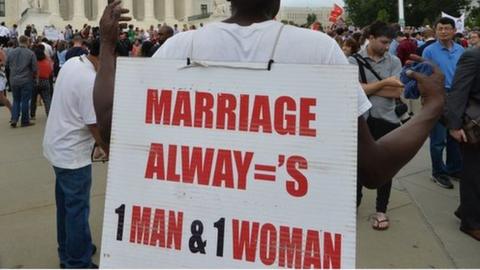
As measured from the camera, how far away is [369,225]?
5641mm

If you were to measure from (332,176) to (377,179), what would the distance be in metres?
0.27

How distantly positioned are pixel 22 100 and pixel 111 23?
444 inches

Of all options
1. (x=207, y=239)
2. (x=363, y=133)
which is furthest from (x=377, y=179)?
(x=207, y=239)

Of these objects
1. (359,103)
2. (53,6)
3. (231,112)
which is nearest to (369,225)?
(359,103)

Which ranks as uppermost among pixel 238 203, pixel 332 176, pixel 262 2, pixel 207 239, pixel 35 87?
pixel 262 2

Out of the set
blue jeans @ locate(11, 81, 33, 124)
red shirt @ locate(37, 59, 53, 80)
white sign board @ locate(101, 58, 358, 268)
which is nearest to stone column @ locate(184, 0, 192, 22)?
red shirt @ locate(37, 59, 53, 80)

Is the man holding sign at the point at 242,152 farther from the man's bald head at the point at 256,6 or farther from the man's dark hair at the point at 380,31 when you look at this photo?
the man's dark hair at the point at 380,31

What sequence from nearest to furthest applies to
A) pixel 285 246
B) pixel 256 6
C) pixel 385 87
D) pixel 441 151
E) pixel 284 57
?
pixel 285 246, pixel 284 57, pixel 256 6, pixel 385 87, pixel 441 151

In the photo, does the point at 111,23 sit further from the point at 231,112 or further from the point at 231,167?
the point at 231,167

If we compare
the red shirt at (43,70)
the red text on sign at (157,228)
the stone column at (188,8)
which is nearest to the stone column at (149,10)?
the stone column at (188,8)

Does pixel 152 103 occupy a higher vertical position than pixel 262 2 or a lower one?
lower

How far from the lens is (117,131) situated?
1739 millimetres

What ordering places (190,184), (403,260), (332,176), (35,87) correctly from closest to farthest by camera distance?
(332,176) < (190,184) < (403,260) < (35,87)

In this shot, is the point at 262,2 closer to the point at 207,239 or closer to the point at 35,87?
the point at 207,239
